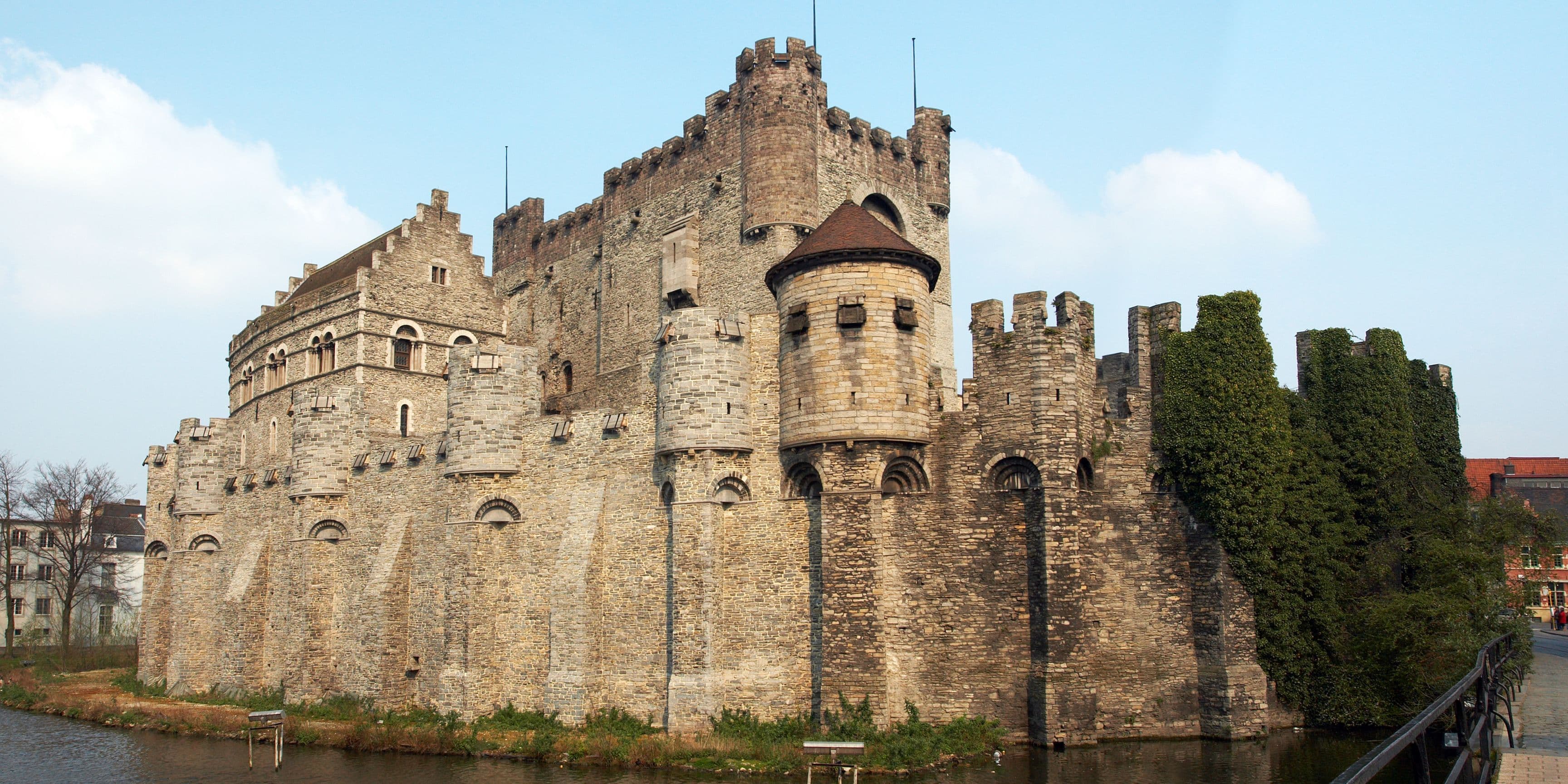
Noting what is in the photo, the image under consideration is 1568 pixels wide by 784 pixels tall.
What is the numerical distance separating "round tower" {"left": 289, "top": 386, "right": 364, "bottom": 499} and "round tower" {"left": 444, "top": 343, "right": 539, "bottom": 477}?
6.68 m

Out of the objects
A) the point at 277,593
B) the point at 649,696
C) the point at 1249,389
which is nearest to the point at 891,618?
the point at 649,696

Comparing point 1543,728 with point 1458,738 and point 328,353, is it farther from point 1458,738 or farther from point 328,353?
point 328,353

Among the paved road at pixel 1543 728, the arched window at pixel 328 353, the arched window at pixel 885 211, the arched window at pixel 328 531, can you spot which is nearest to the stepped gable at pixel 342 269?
the arched window at pixel 328 353

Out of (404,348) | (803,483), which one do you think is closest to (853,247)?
(803,483)

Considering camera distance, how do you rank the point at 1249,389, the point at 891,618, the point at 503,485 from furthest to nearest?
1. the point at 503,485
2. the point at 1249,389
3. the point at 891,618

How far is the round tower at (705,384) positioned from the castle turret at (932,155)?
12932 mm

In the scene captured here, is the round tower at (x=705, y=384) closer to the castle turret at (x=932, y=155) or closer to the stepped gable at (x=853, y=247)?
the stepped gable at (x=853, y=247)

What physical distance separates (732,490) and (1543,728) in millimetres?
15164

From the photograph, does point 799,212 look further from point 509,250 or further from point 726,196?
point 509,250

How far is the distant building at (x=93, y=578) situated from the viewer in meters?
57.3

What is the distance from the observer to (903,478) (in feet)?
78.3

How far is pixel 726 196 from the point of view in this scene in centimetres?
3212

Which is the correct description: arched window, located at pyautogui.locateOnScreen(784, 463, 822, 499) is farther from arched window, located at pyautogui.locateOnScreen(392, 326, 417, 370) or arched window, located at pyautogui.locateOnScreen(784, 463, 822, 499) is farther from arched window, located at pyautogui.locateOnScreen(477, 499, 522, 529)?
arched window, located at pyautogui.locateOnScreen(392, 326, 417, 370)

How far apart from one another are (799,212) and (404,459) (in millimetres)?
12918
